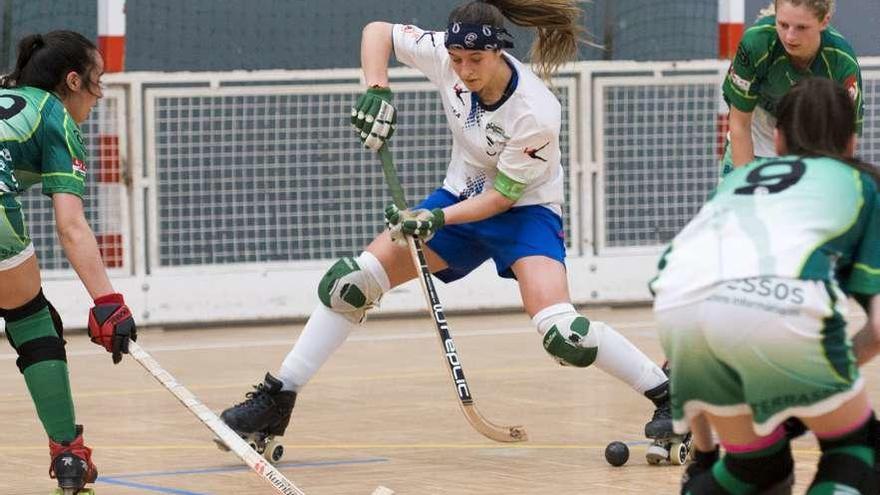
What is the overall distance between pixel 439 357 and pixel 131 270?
2.01m

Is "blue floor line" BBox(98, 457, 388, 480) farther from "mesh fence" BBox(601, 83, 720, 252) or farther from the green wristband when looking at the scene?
"mesh fence" BBox(601, 83, 720, 252)

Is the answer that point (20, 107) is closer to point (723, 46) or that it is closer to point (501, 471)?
point (501, 471)

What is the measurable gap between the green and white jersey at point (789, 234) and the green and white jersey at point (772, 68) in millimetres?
2262

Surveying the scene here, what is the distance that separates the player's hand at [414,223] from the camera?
6.21 meters

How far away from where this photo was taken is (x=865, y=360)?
4211mm

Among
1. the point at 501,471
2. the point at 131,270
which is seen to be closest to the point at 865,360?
the point at 501,471

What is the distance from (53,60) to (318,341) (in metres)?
1.38

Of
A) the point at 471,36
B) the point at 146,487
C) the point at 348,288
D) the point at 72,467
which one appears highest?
the point at 471,36

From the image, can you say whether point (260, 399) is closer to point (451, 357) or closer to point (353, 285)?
point (353, 285)

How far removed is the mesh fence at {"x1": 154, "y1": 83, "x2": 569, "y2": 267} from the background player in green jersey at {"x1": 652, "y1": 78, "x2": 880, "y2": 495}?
6574 millimetres

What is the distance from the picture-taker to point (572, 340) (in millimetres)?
6164

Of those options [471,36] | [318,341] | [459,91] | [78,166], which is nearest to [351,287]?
[318,341]

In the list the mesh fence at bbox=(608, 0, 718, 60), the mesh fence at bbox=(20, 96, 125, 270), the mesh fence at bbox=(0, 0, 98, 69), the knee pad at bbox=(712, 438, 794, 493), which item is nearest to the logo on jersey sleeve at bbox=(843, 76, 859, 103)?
the knee pad at bbox=(712, 438, 794, 493)

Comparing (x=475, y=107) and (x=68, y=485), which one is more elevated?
(x=475, y=107)
